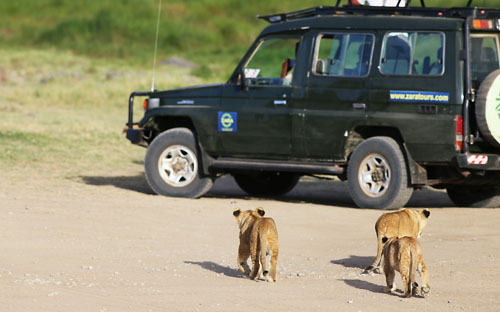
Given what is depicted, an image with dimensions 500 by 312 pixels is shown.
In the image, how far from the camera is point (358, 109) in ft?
38.1

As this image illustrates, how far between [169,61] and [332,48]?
32579mm

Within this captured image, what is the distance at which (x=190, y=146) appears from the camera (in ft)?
41.3

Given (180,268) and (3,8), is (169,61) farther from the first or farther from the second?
(180,268)

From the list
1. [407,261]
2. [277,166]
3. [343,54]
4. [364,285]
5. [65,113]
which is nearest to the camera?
[407,261]

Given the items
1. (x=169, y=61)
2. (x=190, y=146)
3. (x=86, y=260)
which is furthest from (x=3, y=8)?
(x=86, y=260)

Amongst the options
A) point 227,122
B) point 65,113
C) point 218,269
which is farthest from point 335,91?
point 65,113

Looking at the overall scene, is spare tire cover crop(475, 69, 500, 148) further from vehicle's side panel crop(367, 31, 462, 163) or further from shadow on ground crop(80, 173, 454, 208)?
shadow on ground crop(80, 173, 454, 208)

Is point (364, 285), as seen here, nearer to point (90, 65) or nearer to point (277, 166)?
point (277, 166)

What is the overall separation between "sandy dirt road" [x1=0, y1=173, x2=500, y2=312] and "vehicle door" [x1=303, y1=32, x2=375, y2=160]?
2.51 ft

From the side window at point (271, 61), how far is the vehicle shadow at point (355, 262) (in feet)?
13.2

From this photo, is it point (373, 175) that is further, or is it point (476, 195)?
point (476, 195)

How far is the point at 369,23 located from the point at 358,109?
958 millimetres

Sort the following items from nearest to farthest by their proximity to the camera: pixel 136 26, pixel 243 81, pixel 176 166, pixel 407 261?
pixel 407 261, pixel 243 81, pixel 176 166, pixel 136 26

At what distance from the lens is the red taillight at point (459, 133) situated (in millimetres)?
11039
